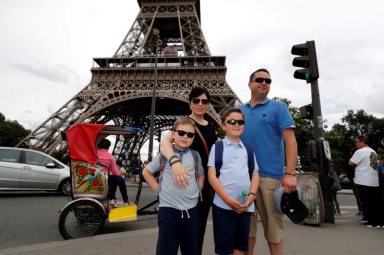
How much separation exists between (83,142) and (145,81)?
2523 cm

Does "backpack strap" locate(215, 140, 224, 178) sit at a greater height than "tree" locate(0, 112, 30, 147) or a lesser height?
lesser

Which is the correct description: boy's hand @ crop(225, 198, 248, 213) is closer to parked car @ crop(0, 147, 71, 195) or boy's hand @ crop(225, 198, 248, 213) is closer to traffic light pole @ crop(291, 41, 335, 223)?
traffic light pole @ crop(291, 41, 335, 223)

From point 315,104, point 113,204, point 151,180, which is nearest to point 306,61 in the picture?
point 315,104

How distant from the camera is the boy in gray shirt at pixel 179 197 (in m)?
2.41

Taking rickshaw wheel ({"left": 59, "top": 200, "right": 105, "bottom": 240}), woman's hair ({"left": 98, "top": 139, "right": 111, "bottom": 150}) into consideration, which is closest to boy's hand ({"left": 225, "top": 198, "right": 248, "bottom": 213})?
rickshaw wheel ({"left": 59, "top": 200, "right": 105, "bottom": 240})

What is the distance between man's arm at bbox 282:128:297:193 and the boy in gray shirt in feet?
2.38

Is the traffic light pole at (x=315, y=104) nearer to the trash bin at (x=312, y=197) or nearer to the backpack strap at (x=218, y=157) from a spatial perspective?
the trash bin at (x=312, y=197)

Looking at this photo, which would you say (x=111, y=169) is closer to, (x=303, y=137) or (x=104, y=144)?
(x=104, y=144)

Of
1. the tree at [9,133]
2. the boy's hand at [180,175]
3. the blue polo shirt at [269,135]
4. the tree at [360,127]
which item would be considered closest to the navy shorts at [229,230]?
the boy's hand at [180,175]

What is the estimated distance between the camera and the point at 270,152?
115 inches

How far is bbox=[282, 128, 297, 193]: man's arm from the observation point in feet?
9.02

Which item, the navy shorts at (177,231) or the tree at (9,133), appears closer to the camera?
the navy shorts at (177,231)

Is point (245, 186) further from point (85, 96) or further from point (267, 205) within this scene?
point (85, 96)

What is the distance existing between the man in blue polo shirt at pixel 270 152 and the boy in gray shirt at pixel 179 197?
24.7 inches
